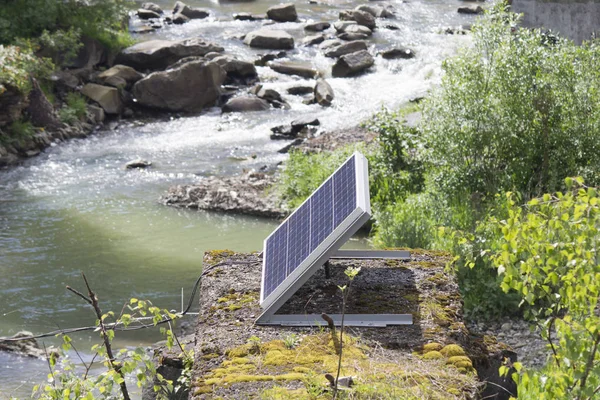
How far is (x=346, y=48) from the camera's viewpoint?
24.1 meters

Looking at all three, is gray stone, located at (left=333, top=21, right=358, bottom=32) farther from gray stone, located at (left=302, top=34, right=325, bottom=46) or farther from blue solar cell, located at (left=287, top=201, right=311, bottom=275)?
blue solar cell, located at (left=287, top=201, right=311, bottom=275)

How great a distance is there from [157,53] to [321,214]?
18.3m

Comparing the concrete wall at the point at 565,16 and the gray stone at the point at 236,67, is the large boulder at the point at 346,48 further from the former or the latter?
the concrete wall at the point at 565,16

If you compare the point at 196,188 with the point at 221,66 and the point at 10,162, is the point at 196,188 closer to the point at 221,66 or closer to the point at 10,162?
the point at 10,162

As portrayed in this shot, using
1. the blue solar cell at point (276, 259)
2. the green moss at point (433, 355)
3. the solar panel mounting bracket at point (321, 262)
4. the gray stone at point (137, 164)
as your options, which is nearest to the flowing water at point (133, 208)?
the gray stone at point (137, 164)

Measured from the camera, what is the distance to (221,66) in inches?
868

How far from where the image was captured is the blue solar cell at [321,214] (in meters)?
4.91

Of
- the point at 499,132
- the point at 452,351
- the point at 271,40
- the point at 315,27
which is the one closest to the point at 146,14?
the point at 271,40

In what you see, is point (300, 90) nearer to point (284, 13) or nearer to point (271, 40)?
point (271, 40)

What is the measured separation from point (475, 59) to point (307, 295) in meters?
7.13

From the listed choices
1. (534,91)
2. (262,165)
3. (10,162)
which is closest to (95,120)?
(10,162)

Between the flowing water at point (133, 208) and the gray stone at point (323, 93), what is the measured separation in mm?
251

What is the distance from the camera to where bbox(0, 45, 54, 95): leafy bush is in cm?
1725

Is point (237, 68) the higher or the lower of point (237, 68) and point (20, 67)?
the lower
